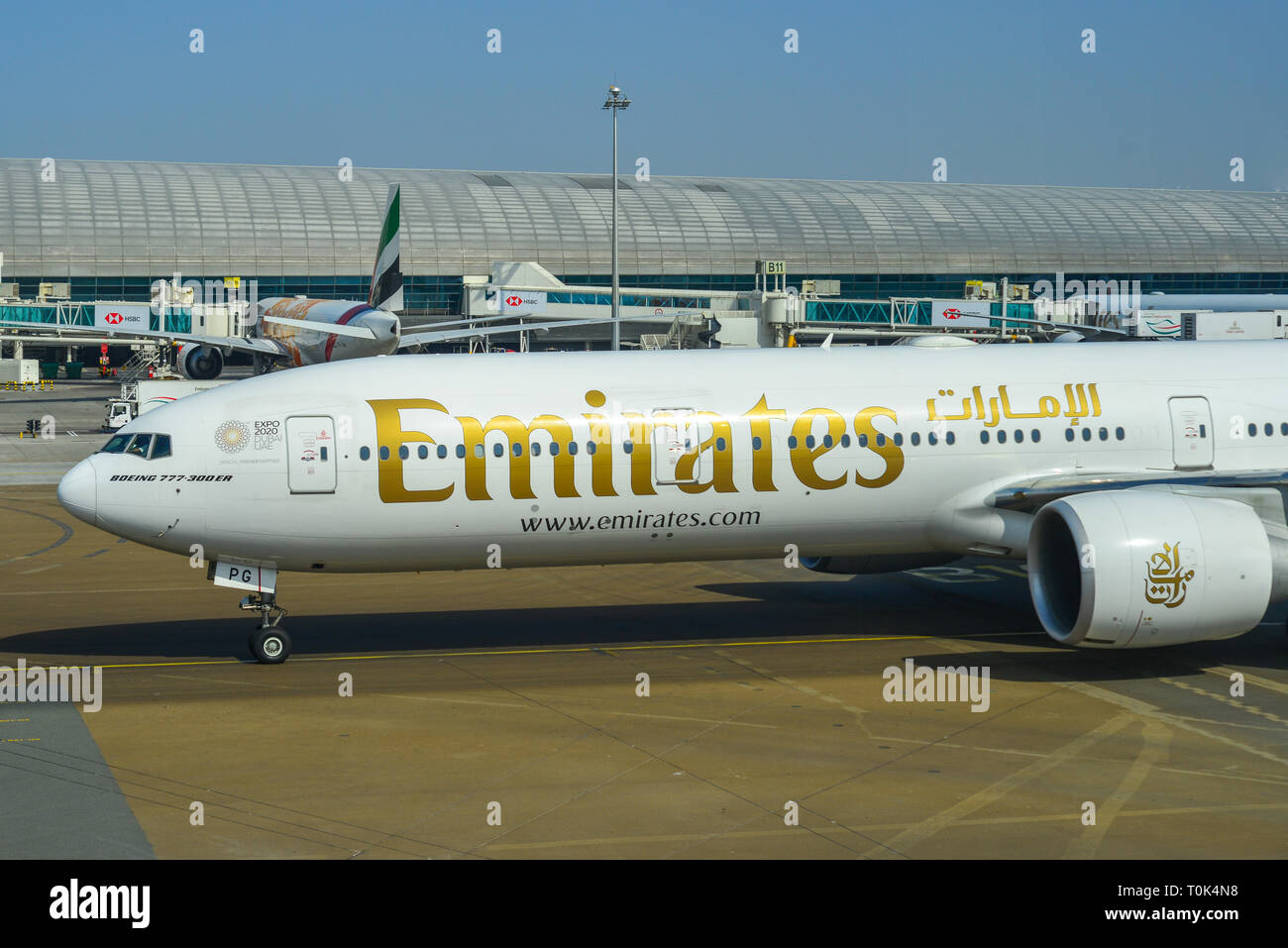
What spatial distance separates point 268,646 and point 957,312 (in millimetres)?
73864

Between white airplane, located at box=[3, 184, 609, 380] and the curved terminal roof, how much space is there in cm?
2204

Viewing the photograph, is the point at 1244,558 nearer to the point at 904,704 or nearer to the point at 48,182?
the point at 904,704

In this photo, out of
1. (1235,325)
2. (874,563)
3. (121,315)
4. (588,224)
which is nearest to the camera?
(874,563)

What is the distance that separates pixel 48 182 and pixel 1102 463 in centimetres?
10312

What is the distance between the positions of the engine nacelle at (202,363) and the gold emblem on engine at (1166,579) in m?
74.4

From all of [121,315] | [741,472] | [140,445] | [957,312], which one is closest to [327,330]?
[121,315]

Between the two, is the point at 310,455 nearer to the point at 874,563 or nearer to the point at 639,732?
the point at 639,732

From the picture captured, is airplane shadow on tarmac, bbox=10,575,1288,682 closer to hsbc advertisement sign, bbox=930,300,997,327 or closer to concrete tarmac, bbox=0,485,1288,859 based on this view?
concrete tarmac, bbox=0,485,1288,859

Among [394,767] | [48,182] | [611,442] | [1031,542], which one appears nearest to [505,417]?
[611,442]

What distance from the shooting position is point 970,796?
13.7 m

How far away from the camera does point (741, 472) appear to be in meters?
19.8

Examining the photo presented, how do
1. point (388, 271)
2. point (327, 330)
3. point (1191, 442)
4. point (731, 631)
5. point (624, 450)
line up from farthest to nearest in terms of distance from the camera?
point (388, 271) < point (327, 330) < point (731, 631) < point (1191, 442) < point (624, 450)

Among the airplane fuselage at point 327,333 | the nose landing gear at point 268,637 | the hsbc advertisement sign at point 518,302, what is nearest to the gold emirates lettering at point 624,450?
the nose landing gear at point 268,637
